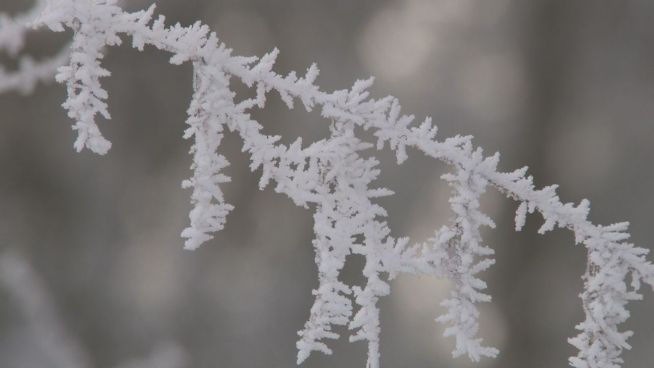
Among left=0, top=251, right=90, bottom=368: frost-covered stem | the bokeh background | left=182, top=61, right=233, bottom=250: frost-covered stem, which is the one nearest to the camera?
left=182, top=61, right=233, bottom=250: frost-covered stem

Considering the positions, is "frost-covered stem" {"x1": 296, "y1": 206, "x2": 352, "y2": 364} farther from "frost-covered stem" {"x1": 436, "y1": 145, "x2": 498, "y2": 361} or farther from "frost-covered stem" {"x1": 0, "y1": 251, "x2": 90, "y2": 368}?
"frost-covered stem" {"x1": 0, "y1": 251, "x2": 90, "y2": 368}

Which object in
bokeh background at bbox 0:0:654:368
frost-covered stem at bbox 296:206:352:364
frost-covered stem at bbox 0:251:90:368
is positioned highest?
bokeh background at bbox 0:0:654:368

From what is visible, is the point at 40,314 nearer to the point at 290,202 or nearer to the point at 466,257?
the point at 290,202

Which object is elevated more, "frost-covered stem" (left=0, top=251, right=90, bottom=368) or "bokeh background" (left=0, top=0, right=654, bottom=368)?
"bokeh background" (left=0, top=0, right=654, bottom=368)

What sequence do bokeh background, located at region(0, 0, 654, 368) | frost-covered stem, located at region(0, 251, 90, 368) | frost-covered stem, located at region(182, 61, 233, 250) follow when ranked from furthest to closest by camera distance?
bokeh background, located at region(0, 0, 654, 368)
frost-covered stem, located at region(0, 251, 90, 368)
frost-covered stem, located at region(182, 61, 233, 250)

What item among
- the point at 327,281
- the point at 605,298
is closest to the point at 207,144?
the point at 327,281

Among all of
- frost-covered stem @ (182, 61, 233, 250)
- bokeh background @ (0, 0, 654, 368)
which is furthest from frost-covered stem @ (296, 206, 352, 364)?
bokeh background @ (0, 0, 654, 368)

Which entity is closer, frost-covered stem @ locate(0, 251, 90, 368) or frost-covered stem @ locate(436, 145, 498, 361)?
frost-covered stem @ locate(436, 145, 498, 361)
